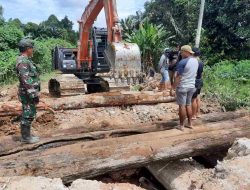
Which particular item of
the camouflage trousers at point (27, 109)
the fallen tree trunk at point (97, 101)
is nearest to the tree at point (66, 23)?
the fallen tree trunk at point (97, 101)

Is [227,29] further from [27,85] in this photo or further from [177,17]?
[27,85]

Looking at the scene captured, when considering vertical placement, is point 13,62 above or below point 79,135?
above

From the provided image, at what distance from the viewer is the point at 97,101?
29.9 ft

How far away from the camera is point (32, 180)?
4520mm

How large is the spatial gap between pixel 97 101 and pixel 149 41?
1234 centimetres

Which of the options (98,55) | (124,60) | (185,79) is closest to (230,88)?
(98,55)

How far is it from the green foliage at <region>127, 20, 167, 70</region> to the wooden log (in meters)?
14.7

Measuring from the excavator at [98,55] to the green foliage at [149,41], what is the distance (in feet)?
27.4

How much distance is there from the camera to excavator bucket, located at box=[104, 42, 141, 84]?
876 centimetres

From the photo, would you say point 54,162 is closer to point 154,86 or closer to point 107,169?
point 107,169

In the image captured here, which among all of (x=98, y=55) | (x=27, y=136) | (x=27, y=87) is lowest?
(x=27, y=136)

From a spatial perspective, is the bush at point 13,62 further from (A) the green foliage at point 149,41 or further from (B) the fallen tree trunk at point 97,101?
(B) the fallen tree trunk at point 97,101

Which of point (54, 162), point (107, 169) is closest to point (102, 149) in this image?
point (107, 169)

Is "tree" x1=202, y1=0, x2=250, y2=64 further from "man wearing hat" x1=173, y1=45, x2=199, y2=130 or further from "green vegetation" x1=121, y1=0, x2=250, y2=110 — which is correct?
"man wearing hat" x1=173, y1=45, x2=199, y2=130
